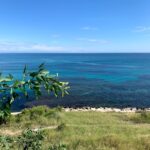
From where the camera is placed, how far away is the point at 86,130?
2475 centimetres

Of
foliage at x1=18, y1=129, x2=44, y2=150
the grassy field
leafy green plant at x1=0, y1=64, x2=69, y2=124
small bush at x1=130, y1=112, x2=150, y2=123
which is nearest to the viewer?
leafy green plant at x1=0, y1=64, x2=69, y2=124

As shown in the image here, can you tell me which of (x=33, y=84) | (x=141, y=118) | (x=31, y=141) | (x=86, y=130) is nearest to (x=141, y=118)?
(x=141, y=118)

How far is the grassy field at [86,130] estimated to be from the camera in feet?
58.9

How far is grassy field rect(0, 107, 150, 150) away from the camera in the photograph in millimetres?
17952

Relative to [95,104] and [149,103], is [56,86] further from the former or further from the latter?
[149,103]

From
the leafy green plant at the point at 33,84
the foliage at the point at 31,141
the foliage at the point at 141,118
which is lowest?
the foliage at the point at 141,118

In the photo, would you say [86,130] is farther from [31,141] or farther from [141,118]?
[31,141]

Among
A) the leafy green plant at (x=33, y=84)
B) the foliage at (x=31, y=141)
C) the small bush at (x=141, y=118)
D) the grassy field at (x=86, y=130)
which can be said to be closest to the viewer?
the leafy green plant at (x=33, y=84)

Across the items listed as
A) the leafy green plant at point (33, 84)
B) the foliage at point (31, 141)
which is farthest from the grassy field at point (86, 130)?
the leafy green plant at point (33, 84)

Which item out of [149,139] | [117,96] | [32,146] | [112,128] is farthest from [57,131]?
[117,96]

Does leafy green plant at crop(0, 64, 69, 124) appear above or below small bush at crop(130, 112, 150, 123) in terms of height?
above

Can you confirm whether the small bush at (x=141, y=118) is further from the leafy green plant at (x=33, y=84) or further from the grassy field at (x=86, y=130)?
the leafy green plant at (x=33, y=84)

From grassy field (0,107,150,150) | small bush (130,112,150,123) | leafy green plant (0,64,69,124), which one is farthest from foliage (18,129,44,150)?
small bush (130,112,150,123)

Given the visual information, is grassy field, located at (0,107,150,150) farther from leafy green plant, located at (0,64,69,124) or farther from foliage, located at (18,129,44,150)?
leafy green plant, located at (0,64,69,124)
